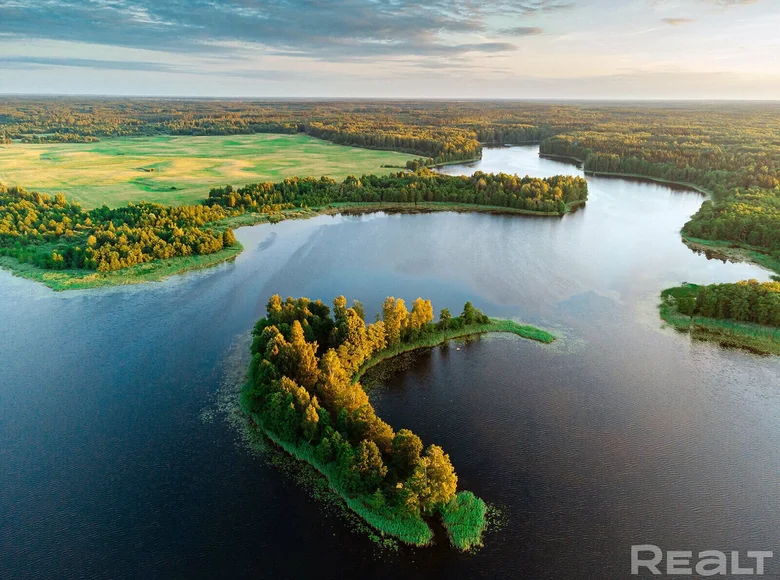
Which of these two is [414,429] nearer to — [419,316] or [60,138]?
[419,316]

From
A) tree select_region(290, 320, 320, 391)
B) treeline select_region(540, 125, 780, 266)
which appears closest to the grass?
tree select_region(290, 320, 320, 391)

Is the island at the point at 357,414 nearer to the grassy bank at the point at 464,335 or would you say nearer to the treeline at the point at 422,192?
the grassy bank at the point at 464,335

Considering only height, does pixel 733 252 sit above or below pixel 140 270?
above

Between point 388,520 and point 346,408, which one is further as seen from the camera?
point 346,408

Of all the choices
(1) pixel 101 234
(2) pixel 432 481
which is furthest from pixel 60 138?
(2) pixel 432 481

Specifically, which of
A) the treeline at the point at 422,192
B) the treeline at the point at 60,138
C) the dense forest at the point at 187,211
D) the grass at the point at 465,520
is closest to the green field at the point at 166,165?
the treeline at the point at 60,138

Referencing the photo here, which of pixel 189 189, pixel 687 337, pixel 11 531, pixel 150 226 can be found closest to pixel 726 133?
pixel 687 337
